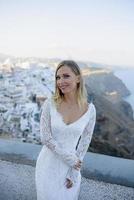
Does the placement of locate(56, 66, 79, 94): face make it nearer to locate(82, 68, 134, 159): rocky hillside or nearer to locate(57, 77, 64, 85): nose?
locate(57, 77, 64, 85): nose

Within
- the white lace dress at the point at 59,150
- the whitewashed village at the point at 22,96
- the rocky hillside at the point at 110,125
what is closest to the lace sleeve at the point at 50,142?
the white lace dress at the point at 59,150

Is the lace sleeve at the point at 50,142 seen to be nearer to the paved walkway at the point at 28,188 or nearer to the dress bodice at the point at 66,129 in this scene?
the dress bodice at the point at 66,129

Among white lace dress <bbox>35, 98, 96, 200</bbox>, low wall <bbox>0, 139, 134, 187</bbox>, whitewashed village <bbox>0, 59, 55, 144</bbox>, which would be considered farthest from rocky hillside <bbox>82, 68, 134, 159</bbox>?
white lace dress <bbox>35, 98, 96, 200</bbox>

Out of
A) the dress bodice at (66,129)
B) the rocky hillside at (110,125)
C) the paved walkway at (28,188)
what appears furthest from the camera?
the rocky hillside at (110,125)

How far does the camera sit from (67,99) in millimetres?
1214

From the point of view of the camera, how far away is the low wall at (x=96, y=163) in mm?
1739

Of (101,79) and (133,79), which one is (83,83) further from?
(133,79)

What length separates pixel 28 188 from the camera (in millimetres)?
1842

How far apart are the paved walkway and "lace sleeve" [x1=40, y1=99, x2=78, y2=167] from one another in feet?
2.18

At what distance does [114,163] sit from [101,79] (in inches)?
1688

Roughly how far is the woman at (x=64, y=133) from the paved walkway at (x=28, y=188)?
55 centimetres

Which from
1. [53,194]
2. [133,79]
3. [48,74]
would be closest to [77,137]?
[53,194]

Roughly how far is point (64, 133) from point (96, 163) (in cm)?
77

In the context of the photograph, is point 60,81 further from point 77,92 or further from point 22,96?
point 22,96
